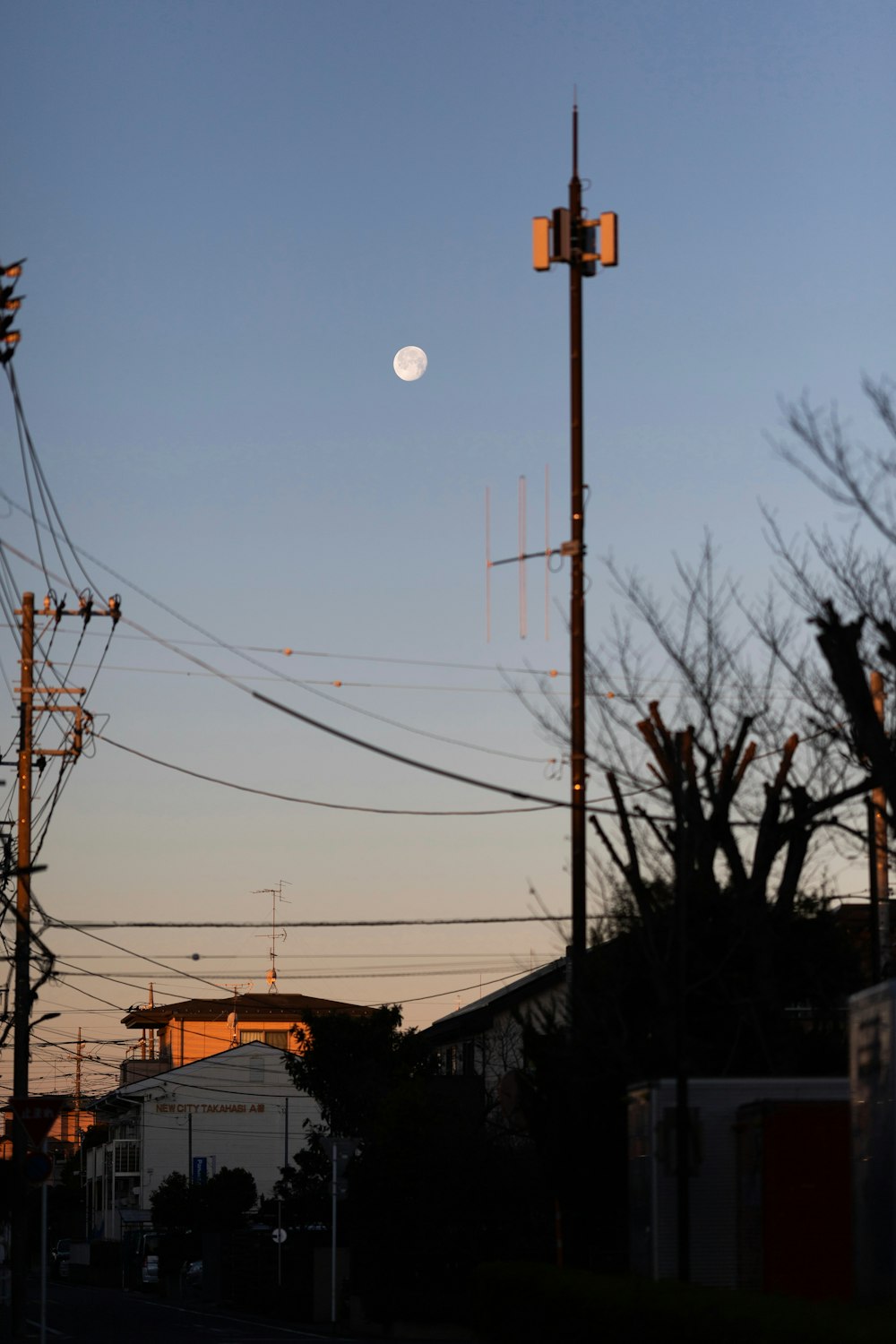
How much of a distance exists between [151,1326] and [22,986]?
25.7 feet

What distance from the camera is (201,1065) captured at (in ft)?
298

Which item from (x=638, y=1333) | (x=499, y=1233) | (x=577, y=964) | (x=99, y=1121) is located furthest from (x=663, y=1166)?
(x=99, y=1121)

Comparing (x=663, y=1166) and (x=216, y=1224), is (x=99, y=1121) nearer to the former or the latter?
(x=216, y=1224)

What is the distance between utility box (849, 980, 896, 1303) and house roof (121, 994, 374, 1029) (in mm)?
97739

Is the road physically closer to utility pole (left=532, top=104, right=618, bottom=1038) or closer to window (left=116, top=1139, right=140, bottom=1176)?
utility pole (left=532, top=104, right=618, bottom=1038)

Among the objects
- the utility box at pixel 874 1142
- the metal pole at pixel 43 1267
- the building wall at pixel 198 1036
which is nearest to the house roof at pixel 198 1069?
the building wall at pixel 198 1036

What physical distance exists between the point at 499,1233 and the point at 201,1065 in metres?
61.8

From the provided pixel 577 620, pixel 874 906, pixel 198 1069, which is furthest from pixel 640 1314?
pixel 198 1069

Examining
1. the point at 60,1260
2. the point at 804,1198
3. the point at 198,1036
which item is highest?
the point at 804,1198

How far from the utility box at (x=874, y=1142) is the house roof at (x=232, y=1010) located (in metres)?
97.7

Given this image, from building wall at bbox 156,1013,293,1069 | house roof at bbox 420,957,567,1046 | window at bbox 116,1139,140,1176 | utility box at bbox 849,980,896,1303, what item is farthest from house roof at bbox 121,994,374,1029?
utility box at bbox 849,980,896,1303

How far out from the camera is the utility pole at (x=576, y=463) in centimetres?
1877

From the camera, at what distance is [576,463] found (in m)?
19.6

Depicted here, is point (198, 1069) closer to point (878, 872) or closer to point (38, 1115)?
point (878, 872)
